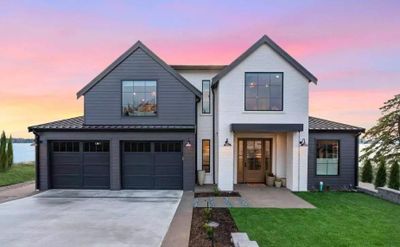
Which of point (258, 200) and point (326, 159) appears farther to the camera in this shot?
point (326, 159)

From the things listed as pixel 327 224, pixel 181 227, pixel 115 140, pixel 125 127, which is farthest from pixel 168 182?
pixel 327 224

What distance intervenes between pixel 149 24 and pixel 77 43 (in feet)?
14.8

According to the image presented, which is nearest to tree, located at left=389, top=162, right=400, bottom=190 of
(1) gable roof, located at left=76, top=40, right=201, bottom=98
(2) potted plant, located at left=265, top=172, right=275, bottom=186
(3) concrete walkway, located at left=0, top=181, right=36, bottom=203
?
(2) potted plant, located at left=265, top=172, right=275, bottom=186

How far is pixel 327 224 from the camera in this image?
8055mm

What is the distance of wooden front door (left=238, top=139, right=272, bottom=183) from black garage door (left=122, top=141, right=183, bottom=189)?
381 cm

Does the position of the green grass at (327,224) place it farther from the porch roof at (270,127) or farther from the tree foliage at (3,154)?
the tree foliage at (3,154)

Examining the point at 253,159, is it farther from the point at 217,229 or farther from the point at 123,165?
the point at 217,229

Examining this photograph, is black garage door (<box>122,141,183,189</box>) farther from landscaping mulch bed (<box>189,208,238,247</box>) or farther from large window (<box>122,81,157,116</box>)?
landscaping mulch bed (<box>189,208,238,247</box>)

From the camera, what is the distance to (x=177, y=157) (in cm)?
1380

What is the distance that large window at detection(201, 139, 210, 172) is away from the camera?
15.4 m

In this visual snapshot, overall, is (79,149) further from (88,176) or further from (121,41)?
(121,41)

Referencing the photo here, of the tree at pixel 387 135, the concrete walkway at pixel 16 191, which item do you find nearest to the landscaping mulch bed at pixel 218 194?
the concrete walkway at pixel 16 191

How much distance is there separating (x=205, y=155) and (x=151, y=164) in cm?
324

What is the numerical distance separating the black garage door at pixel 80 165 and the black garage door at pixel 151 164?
3.39 ft
